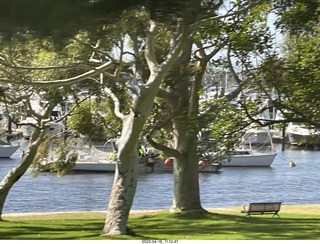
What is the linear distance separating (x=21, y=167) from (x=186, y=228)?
4.61 m

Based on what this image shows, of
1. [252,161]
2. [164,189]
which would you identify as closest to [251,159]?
[252,161]

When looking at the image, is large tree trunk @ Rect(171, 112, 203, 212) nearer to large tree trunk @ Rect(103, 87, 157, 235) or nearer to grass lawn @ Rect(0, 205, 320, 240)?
grass lawn @ Rect(0, 205, 320, 240)

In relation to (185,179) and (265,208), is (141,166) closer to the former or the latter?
(265,208)

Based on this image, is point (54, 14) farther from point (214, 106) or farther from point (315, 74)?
point (214, 106)

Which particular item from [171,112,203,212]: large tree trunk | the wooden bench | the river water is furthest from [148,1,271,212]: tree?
the river water

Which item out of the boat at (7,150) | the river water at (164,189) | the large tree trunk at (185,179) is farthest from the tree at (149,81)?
the boat at (7,150)

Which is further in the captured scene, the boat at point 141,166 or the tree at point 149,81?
the boat at point 141,166

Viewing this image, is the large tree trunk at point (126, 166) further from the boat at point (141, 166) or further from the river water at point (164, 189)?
the boat at point (141, 166)

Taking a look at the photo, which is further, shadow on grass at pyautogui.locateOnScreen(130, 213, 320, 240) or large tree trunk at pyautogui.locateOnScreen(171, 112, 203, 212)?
large tree trunk at pyautogui.locateOnScreen(171, 112, 203, 212)

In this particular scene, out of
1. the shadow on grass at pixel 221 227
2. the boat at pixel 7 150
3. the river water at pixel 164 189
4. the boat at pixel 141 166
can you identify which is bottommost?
the river water at pixel 164 189

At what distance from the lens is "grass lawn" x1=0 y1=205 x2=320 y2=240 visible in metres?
13.9

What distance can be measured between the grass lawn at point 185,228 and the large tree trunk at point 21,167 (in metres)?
0.86

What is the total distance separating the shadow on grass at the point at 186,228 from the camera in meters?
14.0

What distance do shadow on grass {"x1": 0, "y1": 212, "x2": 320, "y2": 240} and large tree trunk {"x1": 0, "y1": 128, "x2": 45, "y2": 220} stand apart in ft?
2.95
